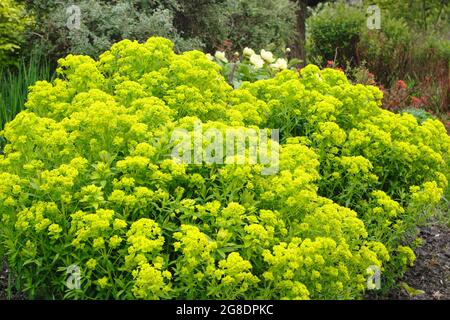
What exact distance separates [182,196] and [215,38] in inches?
236

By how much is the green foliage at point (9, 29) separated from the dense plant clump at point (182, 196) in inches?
150

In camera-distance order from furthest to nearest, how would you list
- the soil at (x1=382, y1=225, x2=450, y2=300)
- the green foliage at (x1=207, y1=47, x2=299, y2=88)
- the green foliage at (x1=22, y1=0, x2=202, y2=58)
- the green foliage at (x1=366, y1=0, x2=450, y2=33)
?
the green foliage at (x1=366, y1=0, x2=450, y2=33)
the green foliage at (x1=22, y1=0, x2=202, y2=58)
the green foliage at (x1=207, y1=47, x2=299, y2=88)
the soil at (x1=382, y1=225, x2=450, y2=300)

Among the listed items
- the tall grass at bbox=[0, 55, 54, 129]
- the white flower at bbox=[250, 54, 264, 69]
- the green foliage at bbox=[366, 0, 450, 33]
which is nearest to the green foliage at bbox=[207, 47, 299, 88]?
the white flower at bbox=[250, 54, 264, 69]

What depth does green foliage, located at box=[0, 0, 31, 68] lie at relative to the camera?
802cm

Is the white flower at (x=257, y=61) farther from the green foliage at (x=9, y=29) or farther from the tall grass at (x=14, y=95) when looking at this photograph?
the green foliage at (x=9, y=29)

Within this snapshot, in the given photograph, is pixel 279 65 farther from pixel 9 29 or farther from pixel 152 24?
pixel 9 29

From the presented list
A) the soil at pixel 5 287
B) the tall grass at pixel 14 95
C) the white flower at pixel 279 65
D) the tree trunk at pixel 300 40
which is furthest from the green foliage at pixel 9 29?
the tree trunk at pixel 300 40

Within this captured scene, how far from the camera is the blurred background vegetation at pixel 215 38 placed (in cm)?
789

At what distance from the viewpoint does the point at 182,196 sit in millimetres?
3691

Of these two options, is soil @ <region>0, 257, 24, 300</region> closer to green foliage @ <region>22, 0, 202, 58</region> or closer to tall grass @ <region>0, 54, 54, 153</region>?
tall grass @ <region>0, 54, 54, 153</region>

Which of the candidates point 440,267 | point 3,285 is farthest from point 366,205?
point 3,285

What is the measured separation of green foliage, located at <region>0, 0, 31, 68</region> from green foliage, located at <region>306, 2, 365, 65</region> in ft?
18.0

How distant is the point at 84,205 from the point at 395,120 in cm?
218
